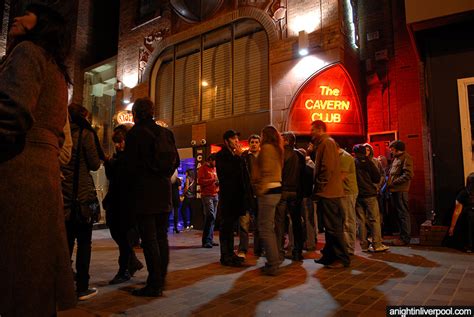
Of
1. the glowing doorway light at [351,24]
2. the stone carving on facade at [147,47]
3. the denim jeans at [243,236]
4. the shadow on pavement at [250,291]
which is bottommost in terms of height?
the shadow on pavement at [250,291]

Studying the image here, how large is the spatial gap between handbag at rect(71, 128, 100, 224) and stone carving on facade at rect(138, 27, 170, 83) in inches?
444

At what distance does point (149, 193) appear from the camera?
3.54 meters

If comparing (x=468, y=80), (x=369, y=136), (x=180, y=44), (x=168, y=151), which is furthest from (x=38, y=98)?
(x=180, y=44)

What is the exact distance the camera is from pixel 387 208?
8.52 metres

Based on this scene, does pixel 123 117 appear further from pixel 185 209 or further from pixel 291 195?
pixel 291 195

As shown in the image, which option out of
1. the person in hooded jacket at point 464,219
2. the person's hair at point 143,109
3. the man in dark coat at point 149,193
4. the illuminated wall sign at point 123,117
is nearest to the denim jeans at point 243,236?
the man in dark coat at point 149,193

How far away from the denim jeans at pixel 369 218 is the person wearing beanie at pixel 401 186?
36.0 inches

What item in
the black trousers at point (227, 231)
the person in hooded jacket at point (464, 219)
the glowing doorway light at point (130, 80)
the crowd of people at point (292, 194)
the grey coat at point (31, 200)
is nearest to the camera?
the grey coat at point (31, 200)

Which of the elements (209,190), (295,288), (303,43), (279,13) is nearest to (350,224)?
(295,288)

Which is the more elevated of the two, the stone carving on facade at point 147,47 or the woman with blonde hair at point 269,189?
the stone carving on facade at point 147,47

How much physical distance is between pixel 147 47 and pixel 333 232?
1194 centimetres

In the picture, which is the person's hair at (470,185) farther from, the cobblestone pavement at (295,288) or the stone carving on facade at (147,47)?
the stone carving on facade at (147,47)

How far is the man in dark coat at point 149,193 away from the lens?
3.48 meters

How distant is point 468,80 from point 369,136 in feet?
10.6
